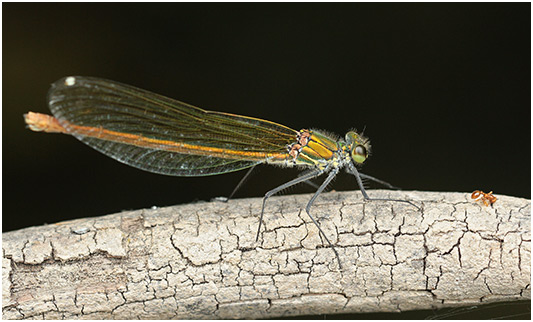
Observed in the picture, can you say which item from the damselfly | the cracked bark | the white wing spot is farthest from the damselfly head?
the white wing spot

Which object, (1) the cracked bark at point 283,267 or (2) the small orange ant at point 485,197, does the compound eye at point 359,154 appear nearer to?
(1) the cracked bark at point 283,267

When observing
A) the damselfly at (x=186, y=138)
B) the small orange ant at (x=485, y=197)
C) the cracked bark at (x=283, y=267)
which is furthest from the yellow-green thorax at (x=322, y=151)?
the small orange ant at (x=485, y=197)

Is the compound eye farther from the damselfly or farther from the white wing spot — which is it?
the white wing spot

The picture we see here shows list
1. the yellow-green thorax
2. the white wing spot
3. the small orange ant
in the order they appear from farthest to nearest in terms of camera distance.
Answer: the yellow-green thorax, the white wing spot, the small orange ant

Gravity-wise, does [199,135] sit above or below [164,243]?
above

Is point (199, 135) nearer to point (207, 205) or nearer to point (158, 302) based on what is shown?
point (207, 205)

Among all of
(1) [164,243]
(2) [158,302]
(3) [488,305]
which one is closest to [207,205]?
(1) [164,243]
